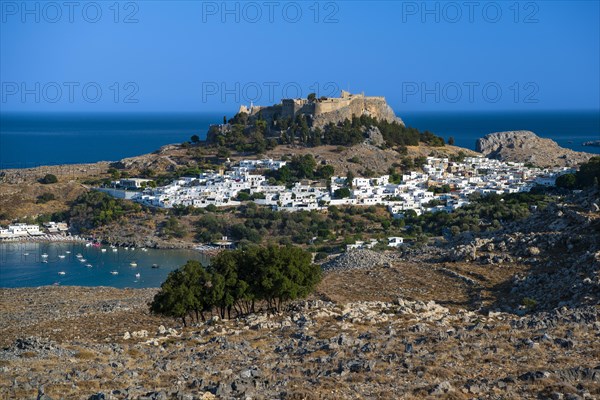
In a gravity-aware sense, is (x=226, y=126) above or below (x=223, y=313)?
above

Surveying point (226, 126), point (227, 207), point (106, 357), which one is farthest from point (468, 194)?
point (106, 357)

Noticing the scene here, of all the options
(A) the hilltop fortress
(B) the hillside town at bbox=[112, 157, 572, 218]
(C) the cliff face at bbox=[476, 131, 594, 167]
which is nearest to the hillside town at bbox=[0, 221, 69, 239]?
(B) the hillside town at bbox=[112, 157, 572, 218]

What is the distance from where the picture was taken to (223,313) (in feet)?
63.7

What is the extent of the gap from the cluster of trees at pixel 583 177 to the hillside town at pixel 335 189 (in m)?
2.91

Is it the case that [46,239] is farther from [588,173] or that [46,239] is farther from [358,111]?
[588,173]

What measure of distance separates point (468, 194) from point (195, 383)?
38.1 metres

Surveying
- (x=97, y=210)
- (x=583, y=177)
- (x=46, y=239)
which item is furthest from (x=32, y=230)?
(x=583, y=177)

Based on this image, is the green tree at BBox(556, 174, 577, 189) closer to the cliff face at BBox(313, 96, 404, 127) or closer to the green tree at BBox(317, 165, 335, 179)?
the green tree at BBox(317, 165, 335, 179)

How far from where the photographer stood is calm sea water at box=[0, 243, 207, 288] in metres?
35.8

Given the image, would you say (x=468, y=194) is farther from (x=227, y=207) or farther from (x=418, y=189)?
(x=227, y=207)

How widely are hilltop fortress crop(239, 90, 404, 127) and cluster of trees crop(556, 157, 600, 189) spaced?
17.4 m

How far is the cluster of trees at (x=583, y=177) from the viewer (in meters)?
42.4

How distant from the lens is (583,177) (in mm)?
44531

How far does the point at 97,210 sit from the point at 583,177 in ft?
85.5
